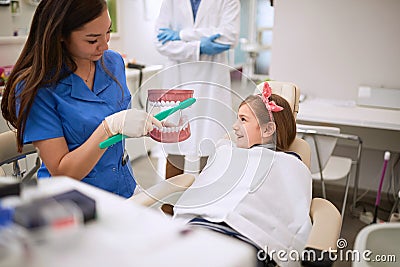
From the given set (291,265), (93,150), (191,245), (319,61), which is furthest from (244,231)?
(319,61)

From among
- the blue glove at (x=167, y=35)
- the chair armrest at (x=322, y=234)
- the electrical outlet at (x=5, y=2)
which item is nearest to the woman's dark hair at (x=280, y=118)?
the chair armrest at (x=322, y=234)

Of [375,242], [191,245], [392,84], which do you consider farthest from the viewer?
[392,84]

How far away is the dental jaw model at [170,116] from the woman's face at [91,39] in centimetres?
21

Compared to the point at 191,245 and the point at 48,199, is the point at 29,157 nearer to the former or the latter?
the point at 48,199

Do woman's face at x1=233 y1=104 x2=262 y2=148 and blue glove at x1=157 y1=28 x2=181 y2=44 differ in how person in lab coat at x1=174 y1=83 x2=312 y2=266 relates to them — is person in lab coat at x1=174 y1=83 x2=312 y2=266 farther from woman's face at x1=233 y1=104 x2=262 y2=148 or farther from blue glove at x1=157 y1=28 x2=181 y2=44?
blue glove at x1=157 y1=28 x2=181 y2=44

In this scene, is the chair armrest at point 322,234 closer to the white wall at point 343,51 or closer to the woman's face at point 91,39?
the woman's face at point 91,39

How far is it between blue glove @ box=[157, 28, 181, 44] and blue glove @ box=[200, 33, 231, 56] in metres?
0.17

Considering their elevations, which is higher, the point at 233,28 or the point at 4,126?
the point at 233,28

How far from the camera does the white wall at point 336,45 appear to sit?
2520 millimetres

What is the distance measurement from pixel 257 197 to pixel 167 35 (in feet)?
4.63

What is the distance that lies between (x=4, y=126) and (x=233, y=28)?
1.32 metres

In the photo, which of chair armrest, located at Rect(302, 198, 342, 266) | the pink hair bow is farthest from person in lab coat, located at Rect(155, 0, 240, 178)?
chair armrest, located at Rect(302, 198, 342, 266)

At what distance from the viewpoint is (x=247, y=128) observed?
144cm

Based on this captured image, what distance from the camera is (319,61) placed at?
2.70m
